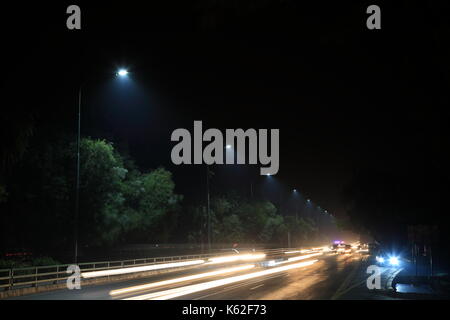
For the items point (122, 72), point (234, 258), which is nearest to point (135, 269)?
point (122, 72)

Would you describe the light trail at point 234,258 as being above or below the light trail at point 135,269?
below

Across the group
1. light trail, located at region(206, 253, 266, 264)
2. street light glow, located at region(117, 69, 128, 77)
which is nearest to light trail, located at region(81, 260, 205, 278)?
light trail, located at region(206, 253, 266, 264)

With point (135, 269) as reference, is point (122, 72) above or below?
above

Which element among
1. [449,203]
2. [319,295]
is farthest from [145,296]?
[449,203]

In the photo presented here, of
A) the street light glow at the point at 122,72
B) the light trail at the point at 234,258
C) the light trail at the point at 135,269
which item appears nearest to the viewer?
the street light glow at the point at 122,72

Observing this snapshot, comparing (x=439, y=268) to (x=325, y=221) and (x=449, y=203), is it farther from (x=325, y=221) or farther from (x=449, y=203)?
(x=325, y=221)

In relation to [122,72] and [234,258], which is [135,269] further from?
[234,258]

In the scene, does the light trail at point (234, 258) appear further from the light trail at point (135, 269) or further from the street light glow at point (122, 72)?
the street light glow at point (122, 72)

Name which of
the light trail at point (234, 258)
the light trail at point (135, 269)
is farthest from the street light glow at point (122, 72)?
the light trail at point (234, 258)

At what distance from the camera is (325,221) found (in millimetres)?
187250

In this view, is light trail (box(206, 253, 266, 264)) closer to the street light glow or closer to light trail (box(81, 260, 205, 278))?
light trail (box(81, 260, 205, 278))
